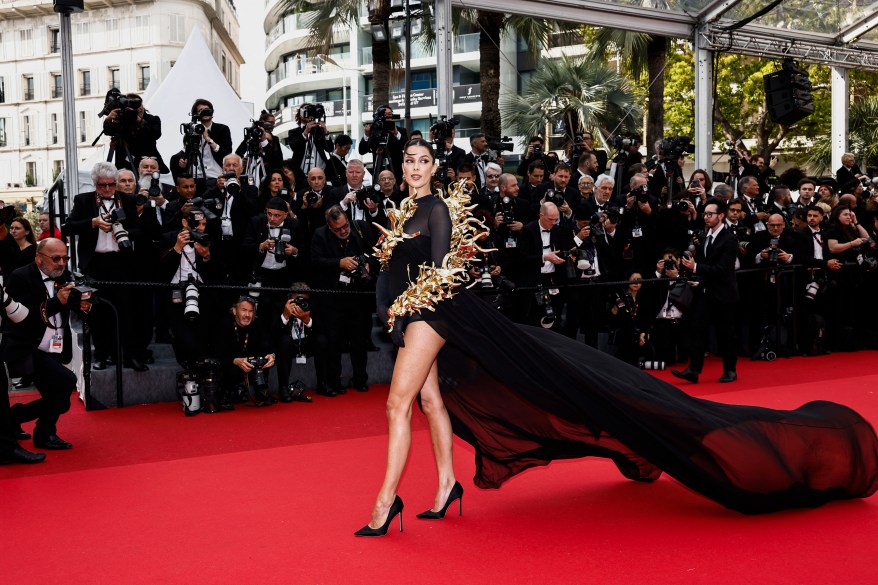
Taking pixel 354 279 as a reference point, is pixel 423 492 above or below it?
below

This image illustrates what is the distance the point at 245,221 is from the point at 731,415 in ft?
17.9

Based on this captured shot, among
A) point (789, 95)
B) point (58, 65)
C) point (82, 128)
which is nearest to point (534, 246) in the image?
point (789, 95)

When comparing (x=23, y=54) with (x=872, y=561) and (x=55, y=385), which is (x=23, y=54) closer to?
(x=55, y=385)

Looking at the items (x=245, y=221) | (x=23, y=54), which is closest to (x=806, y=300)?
(x=245, y=221)

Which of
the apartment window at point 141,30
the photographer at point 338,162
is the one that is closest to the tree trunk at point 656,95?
the photographer at point 338,162

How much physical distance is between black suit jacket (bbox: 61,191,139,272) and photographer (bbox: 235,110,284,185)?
170cm

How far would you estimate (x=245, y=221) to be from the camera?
28.7 feet

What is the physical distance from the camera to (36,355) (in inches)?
258

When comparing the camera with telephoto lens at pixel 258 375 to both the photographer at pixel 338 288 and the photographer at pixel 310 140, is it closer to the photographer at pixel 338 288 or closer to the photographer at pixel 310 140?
the photographer at pixel 338 288

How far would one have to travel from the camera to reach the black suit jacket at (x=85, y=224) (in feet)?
26.0

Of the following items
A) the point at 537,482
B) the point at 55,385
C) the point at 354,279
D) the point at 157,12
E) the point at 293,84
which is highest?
the point at 157,12

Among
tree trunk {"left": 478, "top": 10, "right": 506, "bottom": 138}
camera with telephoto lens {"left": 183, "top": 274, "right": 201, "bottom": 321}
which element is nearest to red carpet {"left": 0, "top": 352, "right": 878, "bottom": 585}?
camera with telephoto lens {"left": 183, "top": 274, "right": 201, "bottom": 321}

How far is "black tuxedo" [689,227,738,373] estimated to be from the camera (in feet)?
29.8

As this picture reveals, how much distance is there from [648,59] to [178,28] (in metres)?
46.1
